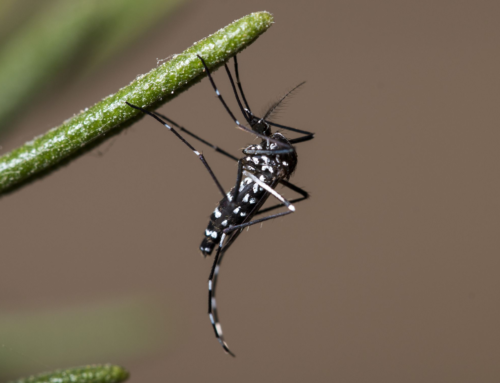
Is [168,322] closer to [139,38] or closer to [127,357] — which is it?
[127,357]

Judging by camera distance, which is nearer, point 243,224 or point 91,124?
point 91,124

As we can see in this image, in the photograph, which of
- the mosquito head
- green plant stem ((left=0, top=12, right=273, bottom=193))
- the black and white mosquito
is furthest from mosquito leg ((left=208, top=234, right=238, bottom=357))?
green plant stem ((left=0, top=12, right=273, bottom=193))

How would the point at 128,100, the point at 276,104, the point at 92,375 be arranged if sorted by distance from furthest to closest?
1. the point at 276,104
2. the point at 128,100
3. the point at 92,375

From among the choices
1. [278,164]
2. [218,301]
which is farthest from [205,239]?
[218,301]

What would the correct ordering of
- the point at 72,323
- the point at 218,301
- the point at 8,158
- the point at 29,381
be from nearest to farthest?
1. the point at 29,381
2. the point at 8,158
3. the point at 72,323
4. the point at 218,301

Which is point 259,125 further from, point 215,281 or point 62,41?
point 62,41

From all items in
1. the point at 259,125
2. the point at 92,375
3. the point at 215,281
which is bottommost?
the point at 92,375

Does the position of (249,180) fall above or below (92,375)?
above

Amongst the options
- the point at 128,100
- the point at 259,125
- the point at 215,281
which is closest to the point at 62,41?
the point at 128,100

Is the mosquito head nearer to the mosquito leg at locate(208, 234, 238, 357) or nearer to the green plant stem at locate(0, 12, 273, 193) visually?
the mosquito leg at locate(208, 234, 238, 357)
